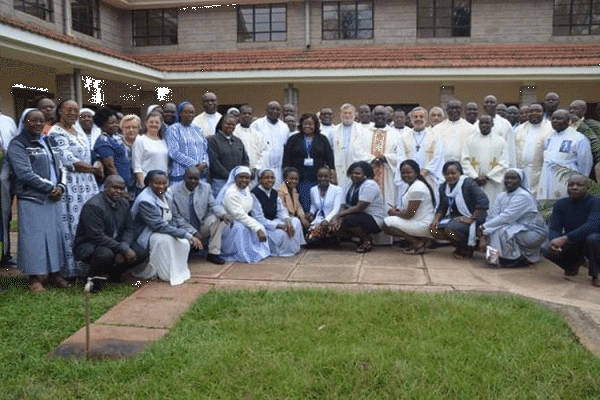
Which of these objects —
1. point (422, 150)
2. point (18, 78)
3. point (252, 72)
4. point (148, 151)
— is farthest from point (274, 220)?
point (18, 78)

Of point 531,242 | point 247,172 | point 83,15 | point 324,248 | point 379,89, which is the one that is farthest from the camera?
point 83,15

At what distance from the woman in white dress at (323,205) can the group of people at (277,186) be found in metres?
0.02

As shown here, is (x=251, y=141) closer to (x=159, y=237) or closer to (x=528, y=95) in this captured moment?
Answer: (x=159, y=237)

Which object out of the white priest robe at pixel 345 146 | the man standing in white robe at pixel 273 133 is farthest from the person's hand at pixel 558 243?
the man standing in white robe at pixel 273 133

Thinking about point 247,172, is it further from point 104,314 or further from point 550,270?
point 550,270

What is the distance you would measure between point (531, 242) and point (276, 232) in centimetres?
284

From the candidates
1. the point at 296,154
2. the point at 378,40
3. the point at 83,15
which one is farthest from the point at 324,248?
the point at 83,15

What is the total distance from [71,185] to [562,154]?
18.3ft

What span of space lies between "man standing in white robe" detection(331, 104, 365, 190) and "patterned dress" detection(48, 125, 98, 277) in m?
3.62

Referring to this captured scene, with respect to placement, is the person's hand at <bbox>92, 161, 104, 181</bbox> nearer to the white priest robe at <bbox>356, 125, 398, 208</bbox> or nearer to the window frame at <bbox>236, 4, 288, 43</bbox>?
the white priest robe at <bbox>356, 125, 398, 208</bbox>

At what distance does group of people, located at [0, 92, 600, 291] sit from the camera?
16.8 feet

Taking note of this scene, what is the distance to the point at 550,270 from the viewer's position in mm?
6000

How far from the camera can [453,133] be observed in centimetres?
762

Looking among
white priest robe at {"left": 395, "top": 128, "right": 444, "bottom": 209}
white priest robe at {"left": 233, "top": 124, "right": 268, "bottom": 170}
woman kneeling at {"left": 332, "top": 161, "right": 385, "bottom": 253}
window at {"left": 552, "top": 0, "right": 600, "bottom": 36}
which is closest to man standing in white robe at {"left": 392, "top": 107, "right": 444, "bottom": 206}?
white priest robe at {"left": 395, "top": 128, "right": 444, "bottom": 209}
